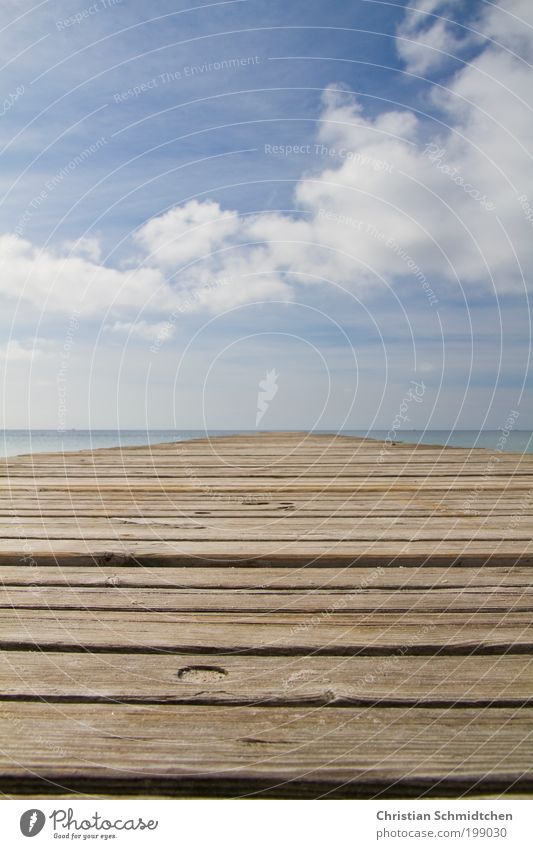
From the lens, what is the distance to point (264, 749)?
1.19 metres

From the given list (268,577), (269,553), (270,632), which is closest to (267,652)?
(270,632)

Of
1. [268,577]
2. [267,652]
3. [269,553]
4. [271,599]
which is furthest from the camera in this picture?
[269,553]

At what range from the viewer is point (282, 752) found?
118 cm

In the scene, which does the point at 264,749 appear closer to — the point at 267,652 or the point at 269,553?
the point at 267,652

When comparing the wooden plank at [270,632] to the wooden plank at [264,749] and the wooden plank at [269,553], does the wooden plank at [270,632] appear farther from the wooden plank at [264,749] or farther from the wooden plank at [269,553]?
the wooden plank at [269,553]

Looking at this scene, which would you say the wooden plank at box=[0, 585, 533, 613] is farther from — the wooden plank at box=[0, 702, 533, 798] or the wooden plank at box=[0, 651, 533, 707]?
the wooden plank at box=[0, 702, 533, 798]

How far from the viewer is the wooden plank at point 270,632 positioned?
160 cm

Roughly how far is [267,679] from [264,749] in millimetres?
253

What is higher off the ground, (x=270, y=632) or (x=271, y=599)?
(x=271, y=599)
